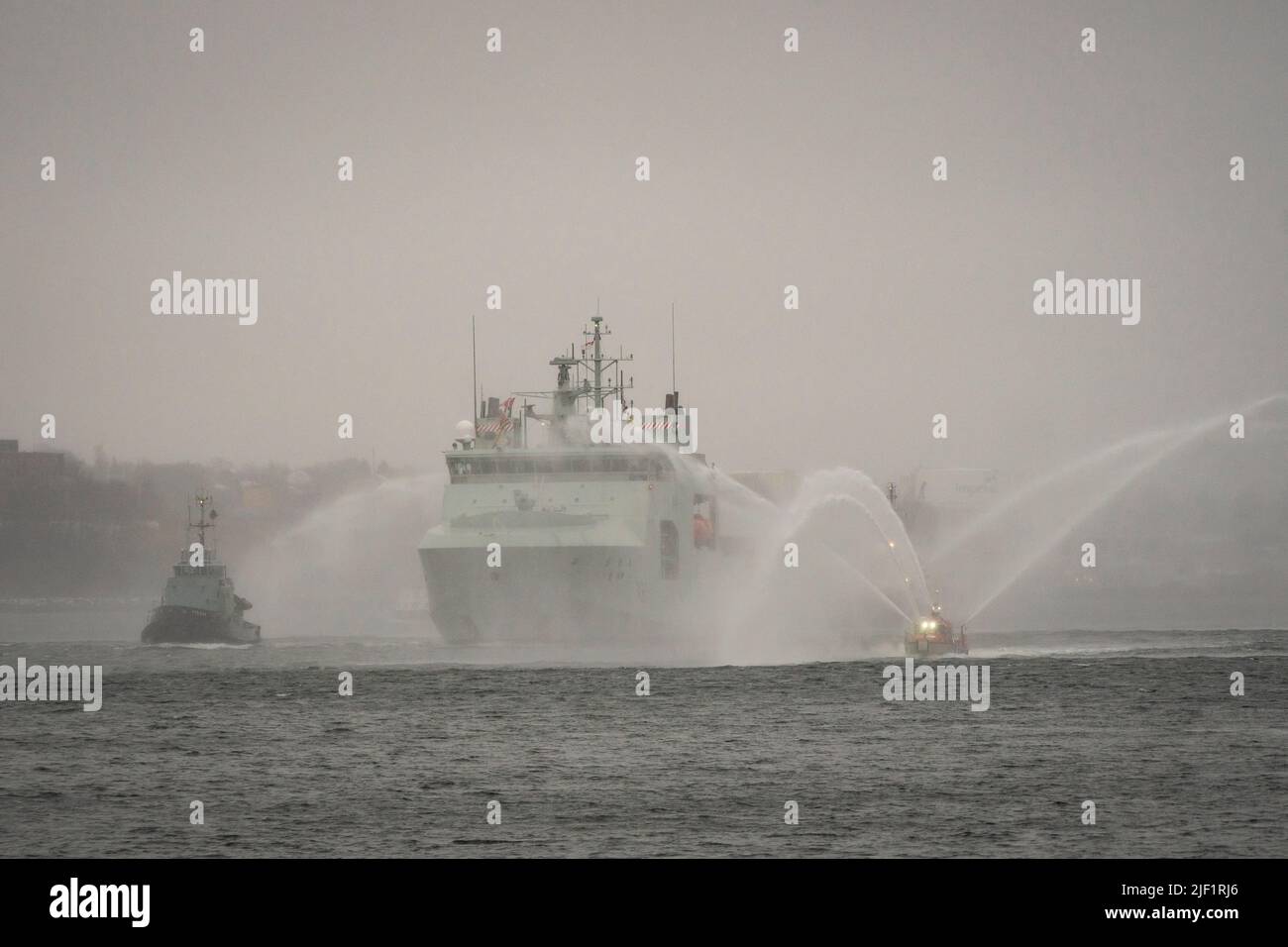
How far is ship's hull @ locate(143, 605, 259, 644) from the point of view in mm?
100188

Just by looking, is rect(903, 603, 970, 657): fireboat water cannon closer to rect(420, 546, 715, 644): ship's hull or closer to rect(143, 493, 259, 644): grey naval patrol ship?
rect(420, 546, 715, 644): ship's hull

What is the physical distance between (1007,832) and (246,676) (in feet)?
177

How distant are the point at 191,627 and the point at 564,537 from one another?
3721 cm

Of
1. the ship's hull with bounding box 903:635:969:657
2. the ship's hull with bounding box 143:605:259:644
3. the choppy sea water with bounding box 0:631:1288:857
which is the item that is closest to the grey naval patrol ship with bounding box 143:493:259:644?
the ship's hull with bounding box 143:605:259:644

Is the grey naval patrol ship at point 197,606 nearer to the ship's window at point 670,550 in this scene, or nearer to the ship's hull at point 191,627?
the ship's hull at point 191,627

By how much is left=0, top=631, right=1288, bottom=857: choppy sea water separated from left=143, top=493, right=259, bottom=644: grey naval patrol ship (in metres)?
19.7

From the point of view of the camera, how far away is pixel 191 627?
3976 inches

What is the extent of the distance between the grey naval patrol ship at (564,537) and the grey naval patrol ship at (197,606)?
24771 millimetres

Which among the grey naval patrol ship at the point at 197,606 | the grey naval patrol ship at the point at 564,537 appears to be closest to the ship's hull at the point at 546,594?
the grey naval patrol ship at the point at 564,537

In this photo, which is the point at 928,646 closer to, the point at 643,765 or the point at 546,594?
the point at 546,594

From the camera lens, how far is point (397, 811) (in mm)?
36062

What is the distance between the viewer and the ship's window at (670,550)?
274 ft
